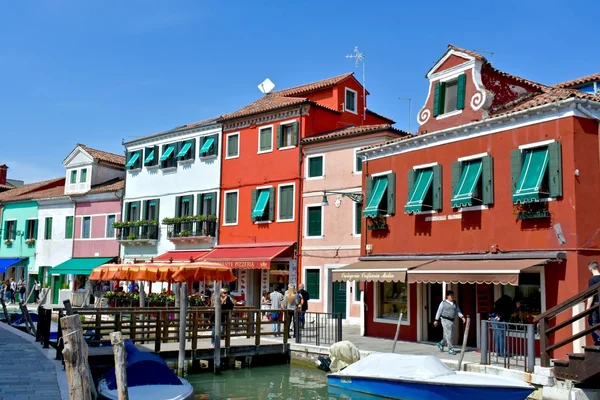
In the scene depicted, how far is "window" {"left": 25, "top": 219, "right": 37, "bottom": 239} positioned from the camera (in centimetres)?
4147

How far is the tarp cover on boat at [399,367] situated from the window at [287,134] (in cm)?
1445

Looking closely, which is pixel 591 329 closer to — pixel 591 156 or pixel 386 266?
pixel 591 156

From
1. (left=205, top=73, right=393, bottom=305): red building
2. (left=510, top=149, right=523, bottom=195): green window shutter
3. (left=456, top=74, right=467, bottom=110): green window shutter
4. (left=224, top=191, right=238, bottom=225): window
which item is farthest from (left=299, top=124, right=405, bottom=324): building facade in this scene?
(left=510, top=149, right=523, bottom=195): green window shutter

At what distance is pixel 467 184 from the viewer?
1761 cm

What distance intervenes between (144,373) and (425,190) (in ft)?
33.4

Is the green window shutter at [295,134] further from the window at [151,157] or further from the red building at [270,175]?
the window at [151,157]

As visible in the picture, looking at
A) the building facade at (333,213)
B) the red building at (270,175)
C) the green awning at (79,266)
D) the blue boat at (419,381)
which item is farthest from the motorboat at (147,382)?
the green awning at (79,266)

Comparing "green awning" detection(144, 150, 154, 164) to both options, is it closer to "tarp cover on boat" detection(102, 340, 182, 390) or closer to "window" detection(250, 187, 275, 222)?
"window" detection(250, 187, 275, 222)

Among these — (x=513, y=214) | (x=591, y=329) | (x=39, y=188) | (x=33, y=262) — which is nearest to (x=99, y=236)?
(x=33, y=262)

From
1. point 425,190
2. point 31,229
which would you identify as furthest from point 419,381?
point 31,229

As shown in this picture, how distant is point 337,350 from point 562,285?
5589 mm

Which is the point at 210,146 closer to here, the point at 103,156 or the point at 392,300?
the point at 103,156

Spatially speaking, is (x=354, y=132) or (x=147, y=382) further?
(x=354, y=132)

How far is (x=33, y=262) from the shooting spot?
136ft
